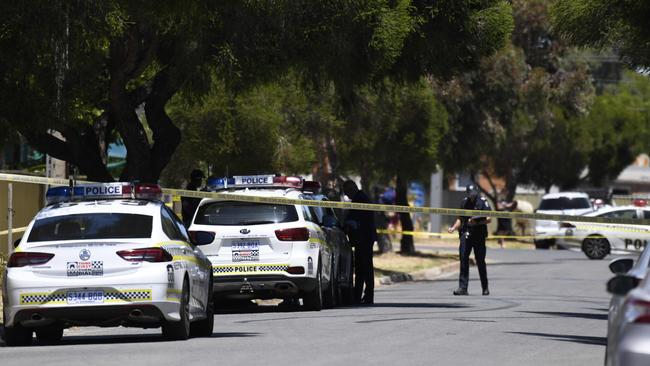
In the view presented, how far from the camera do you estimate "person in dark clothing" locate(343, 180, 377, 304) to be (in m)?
20.9

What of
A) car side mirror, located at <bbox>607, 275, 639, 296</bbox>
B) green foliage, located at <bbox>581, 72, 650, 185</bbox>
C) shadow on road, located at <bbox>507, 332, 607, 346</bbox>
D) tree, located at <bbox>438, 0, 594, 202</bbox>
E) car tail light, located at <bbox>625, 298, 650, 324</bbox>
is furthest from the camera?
green foliage, located at <bbox>581, 72, 650, 185</bbox>

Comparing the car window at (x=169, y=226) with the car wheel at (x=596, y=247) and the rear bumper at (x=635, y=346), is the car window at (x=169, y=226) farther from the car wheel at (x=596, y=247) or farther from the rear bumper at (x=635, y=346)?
the car wheel at (x=596, y=247)

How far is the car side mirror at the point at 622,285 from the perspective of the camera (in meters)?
8.46

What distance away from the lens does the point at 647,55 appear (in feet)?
54.8

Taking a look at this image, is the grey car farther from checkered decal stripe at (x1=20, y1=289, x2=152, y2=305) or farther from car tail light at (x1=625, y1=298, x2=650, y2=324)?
checkered decal stripe at (x1=20, y1=289, x2=152, y2=305)

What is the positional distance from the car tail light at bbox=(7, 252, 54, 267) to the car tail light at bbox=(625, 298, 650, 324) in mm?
6694

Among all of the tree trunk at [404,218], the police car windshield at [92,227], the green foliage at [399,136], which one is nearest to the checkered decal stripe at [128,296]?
the police car windshield at [92,227]

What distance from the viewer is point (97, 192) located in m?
14.0

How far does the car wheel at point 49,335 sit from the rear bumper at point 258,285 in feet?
12.5

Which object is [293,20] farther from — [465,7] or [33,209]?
[33,209]

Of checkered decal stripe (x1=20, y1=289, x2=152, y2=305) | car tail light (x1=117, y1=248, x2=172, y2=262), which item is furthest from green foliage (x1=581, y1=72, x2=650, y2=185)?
checkered decal stripe (x1=20, y1=289, x2=152, y2=305)

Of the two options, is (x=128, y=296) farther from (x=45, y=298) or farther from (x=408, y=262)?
(x=408, y=262)

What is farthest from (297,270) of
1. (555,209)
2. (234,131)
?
(555,209)

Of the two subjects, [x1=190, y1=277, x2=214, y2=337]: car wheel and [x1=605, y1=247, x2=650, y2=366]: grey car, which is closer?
[x1=605, y1=247, x2=650, y2=366]: grey car
